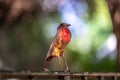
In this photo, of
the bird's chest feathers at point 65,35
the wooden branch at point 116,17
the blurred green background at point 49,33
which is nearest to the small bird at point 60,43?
the bird's chest feathers at point 65,35

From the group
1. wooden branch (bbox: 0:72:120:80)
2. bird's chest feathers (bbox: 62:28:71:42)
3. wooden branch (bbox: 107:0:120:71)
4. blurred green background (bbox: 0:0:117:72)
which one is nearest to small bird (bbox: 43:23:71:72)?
bird's chest feathers (bbox: 62:28:71:42)

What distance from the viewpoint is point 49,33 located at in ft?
19.9

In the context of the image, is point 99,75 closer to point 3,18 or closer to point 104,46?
point 3,18

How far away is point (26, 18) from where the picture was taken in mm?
5051

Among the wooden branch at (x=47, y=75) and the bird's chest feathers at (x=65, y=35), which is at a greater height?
the bird's chest feathers at (x=65, y=35)

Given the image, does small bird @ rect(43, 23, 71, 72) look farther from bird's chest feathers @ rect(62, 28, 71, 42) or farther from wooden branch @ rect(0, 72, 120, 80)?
wooden branch @ rect(0, 72, 120, 80)

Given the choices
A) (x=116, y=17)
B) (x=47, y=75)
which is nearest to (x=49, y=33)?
(x=116, y=17)

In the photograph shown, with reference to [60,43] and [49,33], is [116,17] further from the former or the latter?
[49,33]

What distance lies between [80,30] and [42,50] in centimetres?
186

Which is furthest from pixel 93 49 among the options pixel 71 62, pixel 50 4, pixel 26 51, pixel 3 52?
Answer: pixel 3 52

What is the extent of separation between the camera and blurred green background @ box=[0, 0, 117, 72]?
4.81m

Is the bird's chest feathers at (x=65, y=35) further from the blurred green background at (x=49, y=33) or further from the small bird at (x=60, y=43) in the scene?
the blurred green background at (x=49, y=33)

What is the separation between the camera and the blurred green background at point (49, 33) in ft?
15.8

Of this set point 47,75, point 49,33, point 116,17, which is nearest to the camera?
point 47,75
